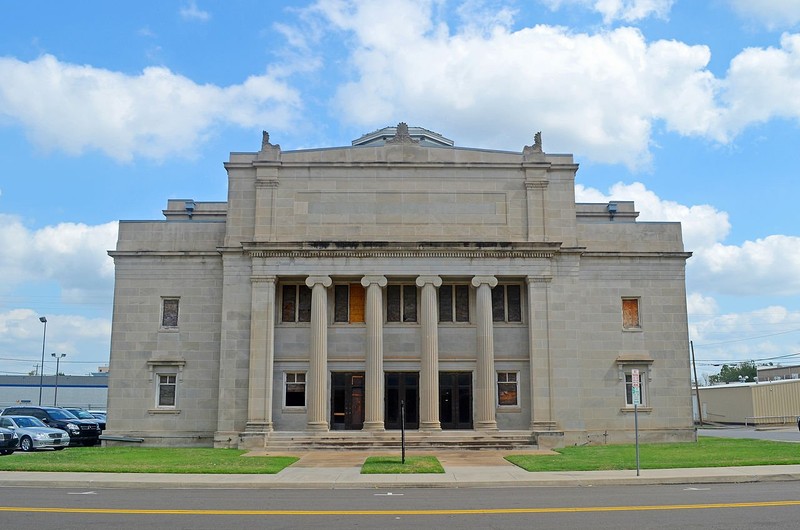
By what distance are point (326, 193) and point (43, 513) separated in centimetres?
2411

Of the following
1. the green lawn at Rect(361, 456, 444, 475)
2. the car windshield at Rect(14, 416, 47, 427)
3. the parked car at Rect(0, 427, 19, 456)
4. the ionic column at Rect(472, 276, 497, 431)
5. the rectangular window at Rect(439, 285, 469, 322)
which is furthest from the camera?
the rectangular window at Rect(439, 285, 469, 322)

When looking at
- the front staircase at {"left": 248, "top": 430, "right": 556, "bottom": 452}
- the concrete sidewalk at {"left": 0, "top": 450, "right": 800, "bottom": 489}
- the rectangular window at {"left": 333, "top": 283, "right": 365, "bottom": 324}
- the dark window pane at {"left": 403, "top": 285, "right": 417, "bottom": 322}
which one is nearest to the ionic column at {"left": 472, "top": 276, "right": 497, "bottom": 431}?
the front staircase at {"left": 248, "top": 430, "right": 556, "bottom": 452}

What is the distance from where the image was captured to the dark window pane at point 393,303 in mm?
37875

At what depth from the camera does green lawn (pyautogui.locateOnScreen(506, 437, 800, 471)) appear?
2475 centimetres

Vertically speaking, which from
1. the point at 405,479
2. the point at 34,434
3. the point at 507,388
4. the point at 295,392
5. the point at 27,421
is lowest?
the point at 405,479

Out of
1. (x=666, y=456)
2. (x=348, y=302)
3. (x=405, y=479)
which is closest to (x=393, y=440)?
(x=348, y=302)

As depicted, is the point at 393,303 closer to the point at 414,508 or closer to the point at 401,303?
the point at 401,303

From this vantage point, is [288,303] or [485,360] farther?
[288,303]

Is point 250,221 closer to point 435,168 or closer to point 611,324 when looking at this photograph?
point 435,168

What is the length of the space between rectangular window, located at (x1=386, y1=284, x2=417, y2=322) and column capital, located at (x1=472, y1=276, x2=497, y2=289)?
3.18 m

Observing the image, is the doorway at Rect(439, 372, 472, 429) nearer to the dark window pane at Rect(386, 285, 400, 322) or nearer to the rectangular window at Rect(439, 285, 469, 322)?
the rectangular window at Rect(439, 285, 469, 322)

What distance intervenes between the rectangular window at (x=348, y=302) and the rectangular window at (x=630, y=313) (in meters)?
12.9

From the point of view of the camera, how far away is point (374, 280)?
3650 centimetres

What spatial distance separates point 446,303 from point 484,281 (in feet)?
8.24
